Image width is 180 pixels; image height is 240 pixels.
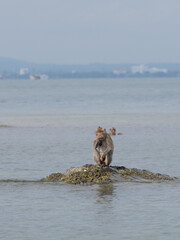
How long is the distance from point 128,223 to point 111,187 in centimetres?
404

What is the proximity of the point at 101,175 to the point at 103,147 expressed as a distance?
0.75 meters

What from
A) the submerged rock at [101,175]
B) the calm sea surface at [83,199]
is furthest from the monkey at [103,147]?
the calm sea surface at [83,199]

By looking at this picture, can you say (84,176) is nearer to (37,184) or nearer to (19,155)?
(37,184)

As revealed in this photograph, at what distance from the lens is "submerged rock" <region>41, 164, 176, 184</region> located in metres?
19.3

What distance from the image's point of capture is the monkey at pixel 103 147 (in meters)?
19.2

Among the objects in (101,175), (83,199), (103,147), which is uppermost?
(103,147)

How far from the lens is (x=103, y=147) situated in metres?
19.4

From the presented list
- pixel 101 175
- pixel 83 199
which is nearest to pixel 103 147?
pixel 101 175

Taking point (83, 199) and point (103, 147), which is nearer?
point (83, 199)

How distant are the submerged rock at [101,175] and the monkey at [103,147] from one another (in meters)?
0.24

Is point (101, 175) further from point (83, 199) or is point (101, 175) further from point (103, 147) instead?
point (83, 199)

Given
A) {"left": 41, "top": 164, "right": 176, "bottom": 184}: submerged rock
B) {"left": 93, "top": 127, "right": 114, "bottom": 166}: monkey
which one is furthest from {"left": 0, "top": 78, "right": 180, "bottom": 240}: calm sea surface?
{"left": 93, "top": 127, "right": 114, "bottom": 166}: monkey

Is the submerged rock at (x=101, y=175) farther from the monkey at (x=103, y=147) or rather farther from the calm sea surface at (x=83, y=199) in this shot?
the calm sea surface at (x=83, y=199)

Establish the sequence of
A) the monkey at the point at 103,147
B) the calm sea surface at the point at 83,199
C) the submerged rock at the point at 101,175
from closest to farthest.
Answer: the calm sea surface at the point at 83,199 → the monkey at the point at 103,147 → the submerged rock at the point at 101,175
